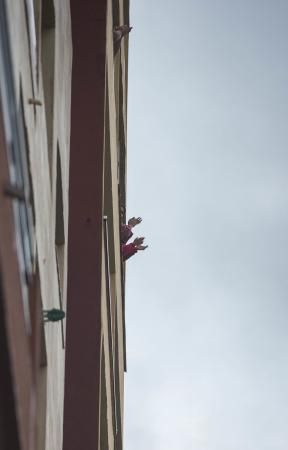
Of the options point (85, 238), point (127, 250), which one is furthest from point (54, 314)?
point (127, 250)

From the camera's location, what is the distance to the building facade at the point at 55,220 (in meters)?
4.70

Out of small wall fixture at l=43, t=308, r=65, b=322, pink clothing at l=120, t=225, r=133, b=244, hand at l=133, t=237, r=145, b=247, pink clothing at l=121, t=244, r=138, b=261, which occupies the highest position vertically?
pink clothing at l=120, t=225, r=133, b=244

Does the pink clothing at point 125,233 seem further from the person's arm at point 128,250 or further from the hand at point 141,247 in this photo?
the person's arm at point 128,250

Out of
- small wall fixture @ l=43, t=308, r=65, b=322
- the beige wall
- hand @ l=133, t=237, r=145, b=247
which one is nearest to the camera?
the beige wall

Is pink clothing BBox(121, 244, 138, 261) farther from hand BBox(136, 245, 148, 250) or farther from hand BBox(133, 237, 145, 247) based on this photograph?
hand BBox(136, 245, 148, 250)

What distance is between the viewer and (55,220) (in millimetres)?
11969

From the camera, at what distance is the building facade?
470 centimetres

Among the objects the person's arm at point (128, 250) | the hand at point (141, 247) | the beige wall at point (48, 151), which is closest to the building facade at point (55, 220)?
the beige wall at point (48, 151)

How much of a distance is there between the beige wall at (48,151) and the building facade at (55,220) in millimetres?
11

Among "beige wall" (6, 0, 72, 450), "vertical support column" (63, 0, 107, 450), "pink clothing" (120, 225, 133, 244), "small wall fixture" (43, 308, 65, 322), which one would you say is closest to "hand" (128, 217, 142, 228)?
"pink clothing" (120, 225, 133, 244)

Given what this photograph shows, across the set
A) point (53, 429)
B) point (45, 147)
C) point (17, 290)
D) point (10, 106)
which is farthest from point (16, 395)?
point (53, 429)

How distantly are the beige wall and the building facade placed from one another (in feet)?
0.04

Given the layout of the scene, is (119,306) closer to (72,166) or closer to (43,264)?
(72,166)

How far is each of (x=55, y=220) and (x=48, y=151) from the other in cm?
153
